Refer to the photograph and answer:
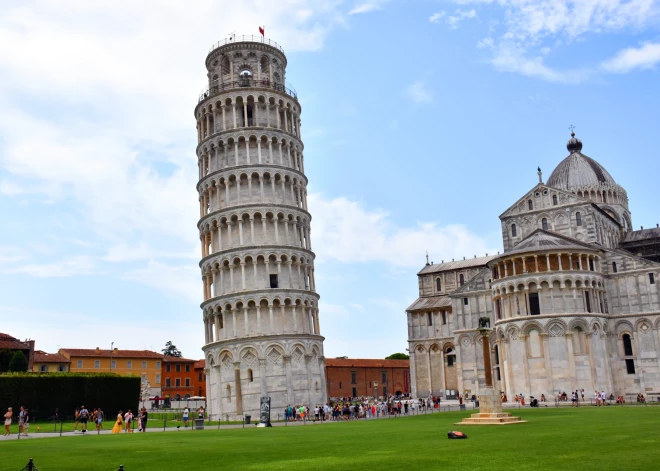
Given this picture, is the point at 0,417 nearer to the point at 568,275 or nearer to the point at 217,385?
the point at 217,385

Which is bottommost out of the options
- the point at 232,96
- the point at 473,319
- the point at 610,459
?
the point at 610,459

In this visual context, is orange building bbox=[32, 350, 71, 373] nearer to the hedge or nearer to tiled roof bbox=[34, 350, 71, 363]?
tiled roof bbox=[34, 350, 71, 363]

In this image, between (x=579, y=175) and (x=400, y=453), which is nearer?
(x=400, y=453)

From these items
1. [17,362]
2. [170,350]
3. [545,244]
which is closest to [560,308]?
[545,244]

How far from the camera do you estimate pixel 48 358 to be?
91.6 m

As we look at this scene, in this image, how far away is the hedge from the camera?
Result: 166 feet

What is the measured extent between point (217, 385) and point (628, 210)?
5346 cm

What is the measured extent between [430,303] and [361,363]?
31137mm

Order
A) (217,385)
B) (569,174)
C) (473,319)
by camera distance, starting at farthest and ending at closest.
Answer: (569,174)
(473,319)
(217,385)

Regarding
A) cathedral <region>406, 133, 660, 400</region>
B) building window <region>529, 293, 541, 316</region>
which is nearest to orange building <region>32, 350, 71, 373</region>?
cathedral <region>406, 133, 660, 400</region>

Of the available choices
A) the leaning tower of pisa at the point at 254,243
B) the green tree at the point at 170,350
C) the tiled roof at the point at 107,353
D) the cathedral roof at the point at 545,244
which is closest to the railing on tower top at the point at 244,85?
the leaning tower of pisa at the point at 254,243

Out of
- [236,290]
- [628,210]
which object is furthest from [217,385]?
[628,210]

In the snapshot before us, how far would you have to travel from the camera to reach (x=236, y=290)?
57406 mm

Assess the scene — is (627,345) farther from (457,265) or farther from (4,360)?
(4,360)
